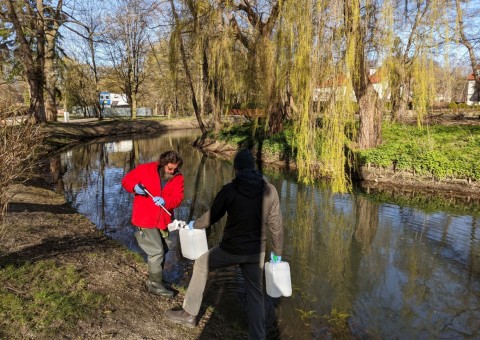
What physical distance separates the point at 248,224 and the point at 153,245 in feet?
4.86

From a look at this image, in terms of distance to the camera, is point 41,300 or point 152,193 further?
point 152,193

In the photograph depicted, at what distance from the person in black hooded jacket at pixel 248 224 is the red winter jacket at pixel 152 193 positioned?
80 centimetres

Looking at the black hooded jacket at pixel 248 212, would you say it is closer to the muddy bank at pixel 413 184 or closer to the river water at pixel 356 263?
the river water at pixel 356 263

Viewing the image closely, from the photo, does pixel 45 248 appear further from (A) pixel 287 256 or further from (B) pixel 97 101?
(B) pixel 97 101

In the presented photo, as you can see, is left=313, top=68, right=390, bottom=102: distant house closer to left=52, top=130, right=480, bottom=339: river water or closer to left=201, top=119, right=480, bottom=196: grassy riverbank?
left=52, top=130, right=480, bottom=339: river water

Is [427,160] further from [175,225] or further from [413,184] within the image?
[175,225]

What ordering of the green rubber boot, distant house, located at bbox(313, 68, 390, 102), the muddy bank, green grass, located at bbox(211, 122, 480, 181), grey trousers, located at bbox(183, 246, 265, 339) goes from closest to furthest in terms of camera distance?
grey trousers, located at bbox(183, 246, 265, 339) → the green rubber boot → distant house, located at bbox(313, 68, 390, 102) → the muddy bank → green grass, located at bbox(211, 122, 480, 181)

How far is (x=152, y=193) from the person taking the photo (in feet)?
14.1

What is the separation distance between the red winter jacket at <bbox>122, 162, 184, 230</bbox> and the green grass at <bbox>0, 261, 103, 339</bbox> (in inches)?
39.7

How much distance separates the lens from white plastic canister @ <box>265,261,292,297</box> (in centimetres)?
385

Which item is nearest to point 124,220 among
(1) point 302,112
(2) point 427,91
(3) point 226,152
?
(1) point 302,112

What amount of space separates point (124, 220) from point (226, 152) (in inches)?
588

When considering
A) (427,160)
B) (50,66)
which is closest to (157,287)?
(427,160)

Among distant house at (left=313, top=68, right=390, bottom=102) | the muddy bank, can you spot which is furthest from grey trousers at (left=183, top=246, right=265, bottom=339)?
the muddy bank
